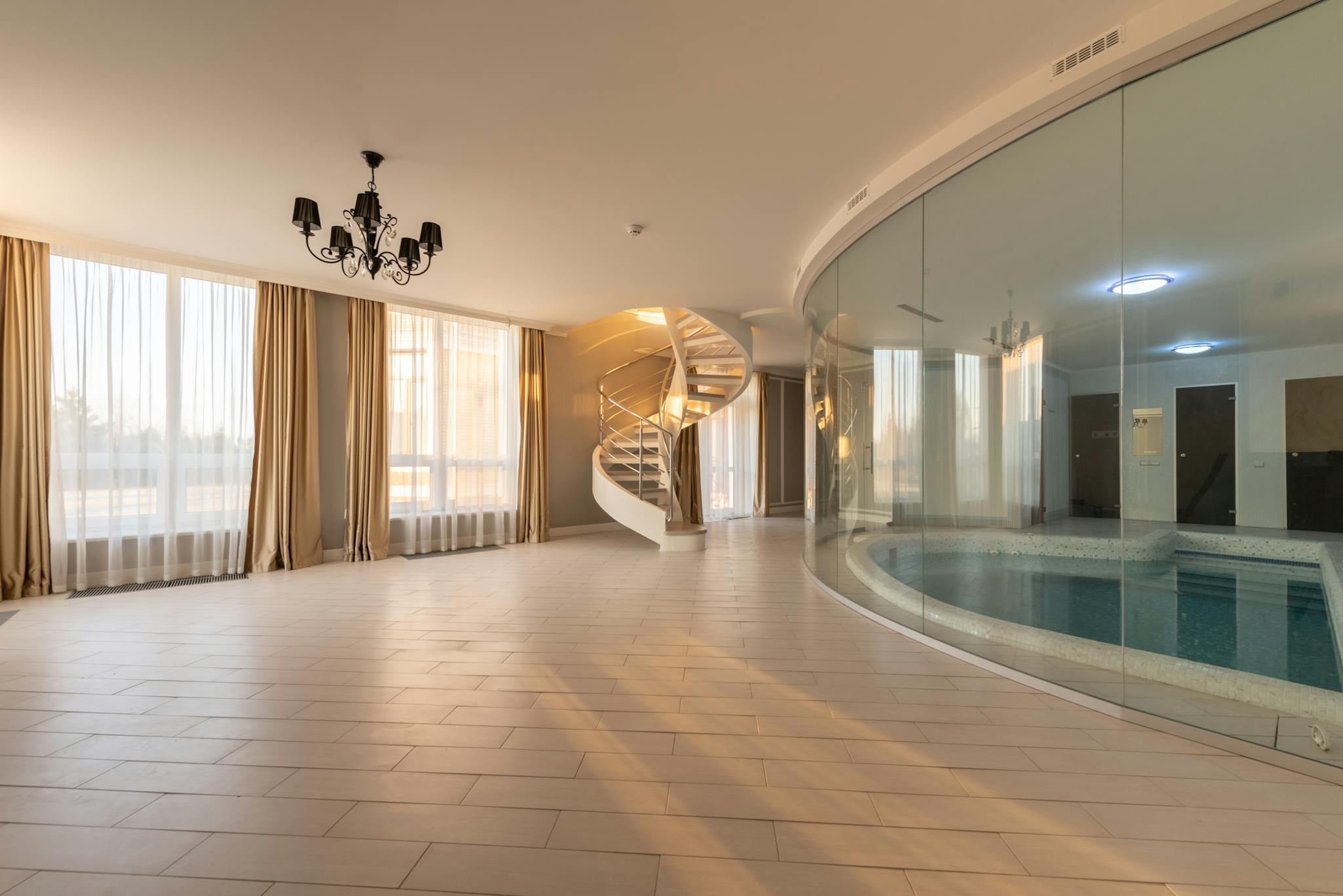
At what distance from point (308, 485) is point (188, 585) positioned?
4.28ft

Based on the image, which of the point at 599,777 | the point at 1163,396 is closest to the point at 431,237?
the point at 599,777

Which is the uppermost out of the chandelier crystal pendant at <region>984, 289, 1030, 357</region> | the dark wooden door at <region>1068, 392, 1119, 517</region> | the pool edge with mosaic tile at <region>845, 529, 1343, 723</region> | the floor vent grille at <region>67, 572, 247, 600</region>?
the chandelier crystal pendant at <region>984, 289, 1030, 357</region>

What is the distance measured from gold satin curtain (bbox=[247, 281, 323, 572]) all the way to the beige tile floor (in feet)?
7.08

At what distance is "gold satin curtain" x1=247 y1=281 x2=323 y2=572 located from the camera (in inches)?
223

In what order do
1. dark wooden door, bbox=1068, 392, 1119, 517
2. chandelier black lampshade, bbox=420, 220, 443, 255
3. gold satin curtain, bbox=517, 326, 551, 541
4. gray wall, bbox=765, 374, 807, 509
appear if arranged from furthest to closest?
gray wall, bbox=765, 374, 807, 509 < gold satin curtain, bbox=517, 326, 551, 541 < chandelier black lampshade, bbox=420, 220, 443, 255 < dark wooden door, bbox=1068, 392, 1119, 517

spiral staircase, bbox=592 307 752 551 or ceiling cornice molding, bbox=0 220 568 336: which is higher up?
ceiling cornice molding, bbox=0 220 568 336

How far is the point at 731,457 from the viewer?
10.8 metres

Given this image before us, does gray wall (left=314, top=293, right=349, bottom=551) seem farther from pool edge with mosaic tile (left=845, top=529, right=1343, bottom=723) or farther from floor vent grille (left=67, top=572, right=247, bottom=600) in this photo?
pool edge with mosaic tile (left=845, top=529, right=1343, bottom=723)

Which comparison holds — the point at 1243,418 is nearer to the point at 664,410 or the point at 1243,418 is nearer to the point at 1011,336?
the point at 1011,336

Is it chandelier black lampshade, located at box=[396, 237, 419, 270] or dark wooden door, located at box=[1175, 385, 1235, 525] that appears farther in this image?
chandelier black lampshade, located at box=[396, 237, 419, 270]

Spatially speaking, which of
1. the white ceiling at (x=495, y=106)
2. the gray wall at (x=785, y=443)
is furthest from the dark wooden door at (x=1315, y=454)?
the gray wall at (x=785, y=443)

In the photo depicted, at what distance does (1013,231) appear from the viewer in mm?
2893

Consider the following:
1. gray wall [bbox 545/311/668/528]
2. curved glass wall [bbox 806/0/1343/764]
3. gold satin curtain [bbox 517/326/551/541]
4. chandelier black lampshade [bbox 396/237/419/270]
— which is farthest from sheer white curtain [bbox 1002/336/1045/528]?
gray wall [bbox 545/311/668/528]

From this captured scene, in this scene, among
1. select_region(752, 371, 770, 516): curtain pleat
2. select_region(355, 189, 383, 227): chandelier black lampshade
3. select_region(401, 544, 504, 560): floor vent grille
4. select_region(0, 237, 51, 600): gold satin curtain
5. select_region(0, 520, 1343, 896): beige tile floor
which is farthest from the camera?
select_region(752, 371, 770, 516): curtain pleat
